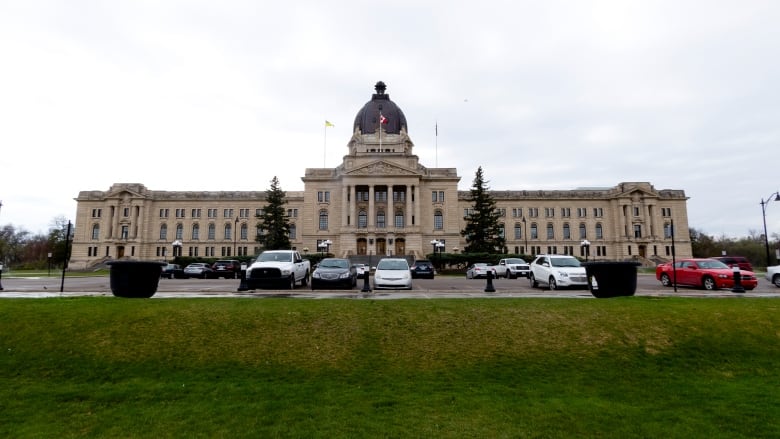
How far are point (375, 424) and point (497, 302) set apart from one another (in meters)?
6.86

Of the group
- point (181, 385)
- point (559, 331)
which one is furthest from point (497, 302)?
point (181, 385)

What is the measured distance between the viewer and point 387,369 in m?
8.13

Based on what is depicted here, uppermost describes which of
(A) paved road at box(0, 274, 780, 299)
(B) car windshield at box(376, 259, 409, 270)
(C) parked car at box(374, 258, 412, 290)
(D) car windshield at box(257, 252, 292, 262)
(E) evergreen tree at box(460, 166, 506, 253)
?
(E) evergreen tree at box(460, 166, 506, 253)

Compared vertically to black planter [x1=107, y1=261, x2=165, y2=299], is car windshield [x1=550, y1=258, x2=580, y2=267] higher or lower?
higher

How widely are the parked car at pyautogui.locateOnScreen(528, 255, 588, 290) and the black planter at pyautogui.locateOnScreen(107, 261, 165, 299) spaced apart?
16696mm

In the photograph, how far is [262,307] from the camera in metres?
11.1

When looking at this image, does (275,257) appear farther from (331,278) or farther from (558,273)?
(558,273)

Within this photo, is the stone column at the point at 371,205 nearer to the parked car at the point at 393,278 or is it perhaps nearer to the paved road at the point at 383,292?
the paved road at the point at 383,292

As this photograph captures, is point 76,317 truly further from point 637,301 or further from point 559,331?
point 637,301

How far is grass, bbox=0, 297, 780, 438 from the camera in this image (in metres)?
6.16

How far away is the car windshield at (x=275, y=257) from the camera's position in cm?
2091

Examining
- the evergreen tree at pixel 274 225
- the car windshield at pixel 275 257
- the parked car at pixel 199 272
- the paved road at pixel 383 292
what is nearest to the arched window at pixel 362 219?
the evergreen tree at pixel 274 225

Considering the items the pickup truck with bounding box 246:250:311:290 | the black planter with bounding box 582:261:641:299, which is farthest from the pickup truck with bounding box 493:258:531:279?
the black planter with bounding box 582:261:641:299

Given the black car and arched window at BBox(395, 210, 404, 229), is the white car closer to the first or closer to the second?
the black car
